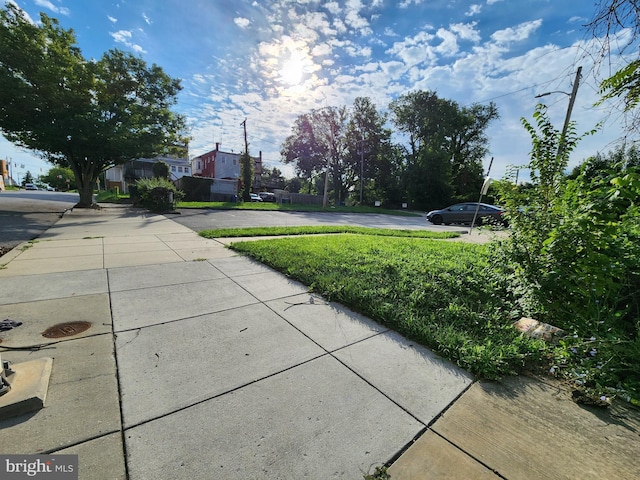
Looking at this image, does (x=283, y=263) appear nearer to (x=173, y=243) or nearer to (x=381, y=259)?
(x=381, y=259)

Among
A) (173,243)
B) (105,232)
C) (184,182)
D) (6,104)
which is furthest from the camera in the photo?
(184,182)

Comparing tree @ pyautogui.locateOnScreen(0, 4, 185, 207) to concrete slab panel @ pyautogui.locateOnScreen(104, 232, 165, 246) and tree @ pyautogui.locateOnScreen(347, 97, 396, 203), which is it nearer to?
concrete slab panel @ pyautogui.locateOnScreen(104, 232, 165, 246)

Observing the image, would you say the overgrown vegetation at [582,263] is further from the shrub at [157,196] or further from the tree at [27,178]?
the tree at [27,178]

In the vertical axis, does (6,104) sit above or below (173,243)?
above

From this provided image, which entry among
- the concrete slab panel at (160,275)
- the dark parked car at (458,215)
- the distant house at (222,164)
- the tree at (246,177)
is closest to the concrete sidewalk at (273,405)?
the concrete slab panel at (160,275)

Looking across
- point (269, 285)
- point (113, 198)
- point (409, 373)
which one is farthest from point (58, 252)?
point (113, 198)

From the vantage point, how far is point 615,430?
5.70 feet

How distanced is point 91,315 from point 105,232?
652 cm

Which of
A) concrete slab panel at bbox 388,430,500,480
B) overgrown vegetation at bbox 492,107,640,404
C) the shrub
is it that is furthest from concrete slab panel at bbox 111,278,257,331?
the shrub

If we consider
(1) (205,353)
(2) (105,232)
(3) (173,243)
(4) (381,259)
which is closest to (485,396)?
(1) (205,353)

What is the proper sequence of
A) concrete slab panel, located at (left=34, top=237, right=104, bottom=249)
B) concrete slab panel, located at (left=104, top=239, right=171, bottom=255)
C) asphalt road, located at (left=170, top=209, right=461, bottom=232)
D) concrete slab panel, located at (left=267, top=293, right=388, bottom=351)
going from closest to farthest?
A: concrete slab panel, located at (left=267, top=293, right=388, bottom=351), concrete slab panel, located at (left=104, top=239, right=171, bottom=255), concrete slab panel, located at (left=34, top=237, right=104, bottom=249), asphalt road, located at (left=170, top=209, right=461, bottom=232)

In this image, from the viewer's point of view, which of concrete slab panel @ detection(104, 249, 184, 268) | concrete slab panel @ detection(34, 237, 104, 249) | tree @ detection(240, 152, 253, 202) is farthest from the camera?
tree @ detection(240, 152, 253, 202)

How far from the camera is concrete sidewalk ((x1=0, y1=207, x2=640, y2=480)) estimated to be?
4.85ft

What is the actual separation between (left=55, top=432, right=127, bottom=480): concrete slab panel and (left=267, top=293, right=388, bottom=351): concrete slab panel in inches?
62.4
